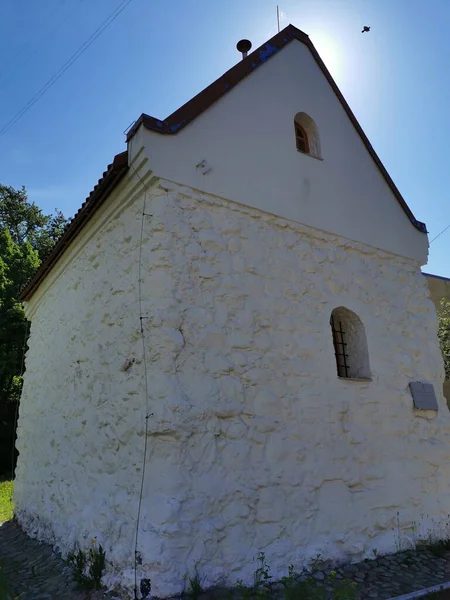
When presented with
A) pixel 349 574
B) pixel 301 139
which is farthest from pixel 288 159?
pixel 349 574

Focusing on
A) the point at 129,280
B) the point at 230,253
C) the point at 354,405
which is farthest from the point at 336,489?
the point at 129,280

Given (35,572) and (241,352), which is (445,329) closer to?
(241,352)

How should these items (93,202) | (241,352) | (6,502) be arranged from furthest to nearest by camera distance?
1. (6,502)
2. (93,202)
3. (241,352)

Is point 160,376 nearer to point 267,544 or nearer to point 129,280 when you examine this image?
point 129,280

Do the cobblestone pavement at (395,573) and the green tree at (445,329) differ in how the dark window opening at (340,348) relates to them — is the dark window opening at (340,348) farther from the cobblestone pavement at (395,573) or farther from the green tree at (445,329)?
the green tree at (445,329)

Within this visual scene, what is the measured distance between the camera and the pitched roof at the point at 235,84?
5000mm

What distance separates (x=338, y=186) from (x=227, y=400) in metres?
3.85

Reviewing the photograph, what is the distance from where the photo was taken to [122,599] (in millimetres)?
3861

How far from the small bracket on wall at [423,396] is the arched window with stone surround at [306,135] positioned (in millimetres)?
3672

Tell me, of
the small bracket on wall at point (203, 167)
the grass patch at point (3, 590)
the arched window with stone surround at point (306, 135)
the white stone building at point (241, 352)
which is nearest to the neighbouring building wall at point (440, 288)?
the white stone building at point (241, 352)

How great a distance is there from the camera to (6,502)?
10.2 meters

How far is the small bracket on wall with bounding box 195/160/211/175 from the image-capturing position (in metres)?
5.13

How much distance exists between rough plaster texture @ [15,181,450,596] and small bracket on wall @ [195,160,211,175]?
0.96 ft

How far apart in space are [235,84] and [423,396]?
4.99 meters
